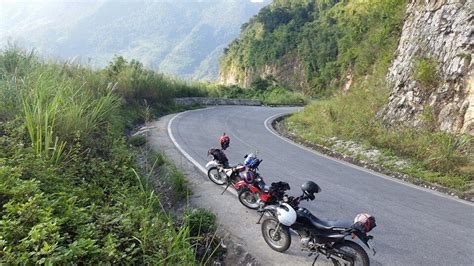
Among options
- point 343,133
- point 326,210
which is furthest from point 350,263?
point 343,133

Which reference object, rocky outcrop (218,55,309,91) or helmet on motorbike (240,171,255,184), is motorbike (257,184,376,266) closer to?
helmet on motorbike (240,171,255,184)

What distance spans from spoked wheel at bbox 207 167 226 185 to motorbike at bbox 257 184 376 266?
2734 millimetres

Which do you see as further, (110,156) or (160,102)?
(160,102)

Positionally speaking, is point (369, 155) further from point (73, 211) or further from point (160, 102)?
point (160, 102)

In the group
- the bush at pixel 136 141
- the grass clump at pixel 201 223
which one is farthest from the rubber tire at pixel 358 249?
the bush at pixel 136 141

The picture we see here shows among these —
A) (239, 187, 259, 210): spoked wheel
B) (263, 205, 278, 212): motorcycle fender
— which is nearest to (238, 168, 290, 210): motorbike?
(239, 187, 259, 210): spoked wheel

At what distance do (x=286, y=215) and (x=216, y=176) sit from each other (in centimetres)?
353

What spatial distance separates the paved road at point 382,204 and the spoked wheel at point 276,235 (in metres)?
0.34

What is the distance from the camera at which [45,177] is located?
4254 millimetres

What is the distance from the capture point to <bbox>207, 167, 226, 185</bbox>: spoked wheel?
26.0 ft

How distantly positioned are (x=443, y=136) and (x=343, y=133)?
3.98m

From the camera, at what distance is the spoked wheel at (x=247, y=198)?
6.61m

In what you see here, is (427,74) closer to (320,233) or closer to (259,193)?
(259,193)

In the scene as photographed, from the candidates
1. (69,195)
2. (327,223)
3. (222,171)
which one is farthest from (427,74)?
(69,195)
